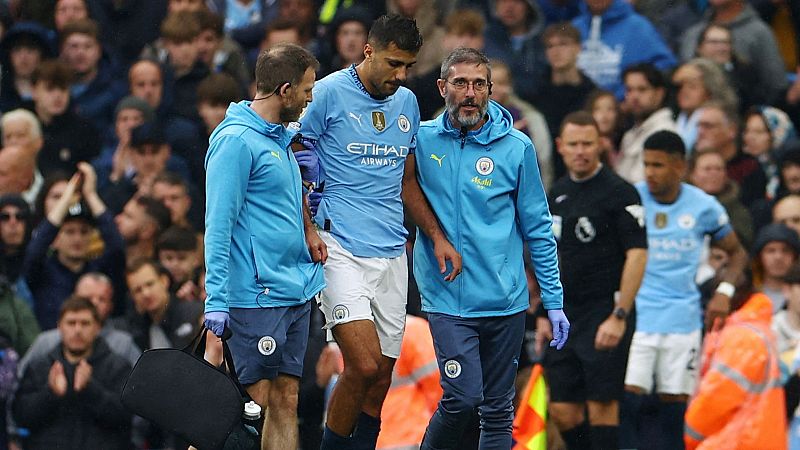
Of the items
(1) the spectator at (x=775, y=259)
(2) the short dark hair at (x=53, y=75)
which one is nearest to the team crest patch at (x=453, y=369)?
(1) the spectator at (x=775, y=259)

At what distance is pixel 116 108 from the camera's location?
611 inches

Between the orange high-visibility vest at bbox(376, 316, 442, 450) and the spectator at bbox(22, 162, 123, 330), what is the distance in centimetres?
355

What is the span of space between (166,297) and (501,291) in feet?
13.7

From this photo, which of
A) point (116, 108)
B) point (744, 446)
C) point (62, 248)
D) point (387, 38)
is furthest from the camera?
point (116, 108)

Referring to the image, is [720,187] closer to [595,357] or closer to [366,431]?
[595,357]

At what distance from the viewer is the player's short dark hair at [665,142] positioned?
1235 centimetres

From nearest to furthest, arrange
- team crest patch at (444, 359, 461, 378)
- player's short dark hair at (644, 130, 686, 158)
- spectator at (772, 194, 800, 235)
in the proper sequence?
team crest patch at (444, 359, 461, 378), player's short dark hair at (644, 130, 686, 158), spectator at (772, 194, 800, 235)

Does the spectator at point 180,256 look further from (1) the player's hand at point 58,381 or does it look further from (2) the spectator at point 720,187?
(2) the spectator at point 720,187

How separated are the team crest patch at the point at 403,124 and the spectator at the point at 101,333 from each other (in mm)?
3690

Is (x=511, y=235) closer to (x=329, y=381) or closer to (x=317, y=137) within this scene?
(x=317, y=137)

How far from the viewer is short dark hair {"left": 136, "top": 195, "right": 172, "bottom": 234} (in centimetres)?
1368

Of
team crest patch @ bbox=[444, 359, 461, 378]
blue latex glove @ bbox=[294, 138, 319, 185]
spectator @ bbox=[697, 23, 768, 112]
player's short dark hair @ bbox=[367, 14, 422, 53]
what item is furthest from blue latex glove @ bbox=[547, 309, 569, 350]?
spectator @ bbox=[697, 23, 768, 112]

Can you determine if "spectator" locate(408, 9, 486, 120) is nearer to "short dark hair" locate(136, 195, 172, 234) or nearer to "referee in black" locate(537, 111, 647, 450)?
"short dark hair" locate(136, 195, 172, 234)

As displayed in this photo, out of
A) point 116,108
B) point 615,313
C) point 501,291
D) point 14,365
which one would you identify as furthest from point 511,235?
point 116,108
